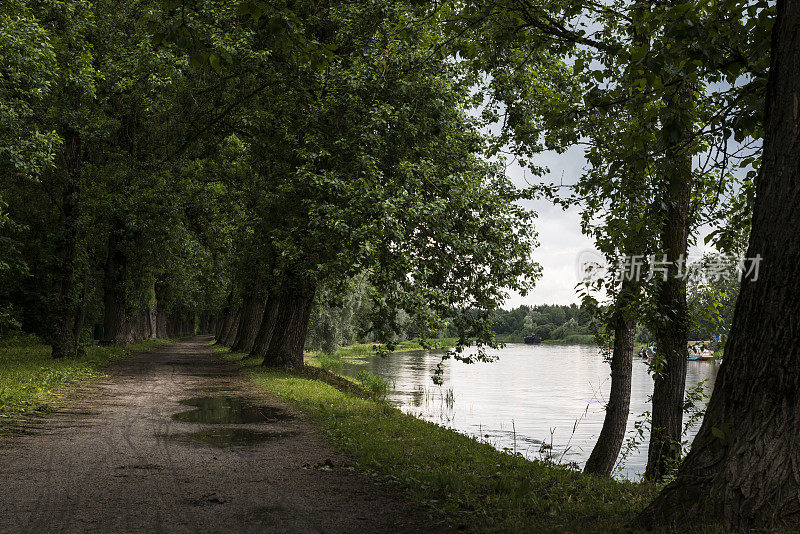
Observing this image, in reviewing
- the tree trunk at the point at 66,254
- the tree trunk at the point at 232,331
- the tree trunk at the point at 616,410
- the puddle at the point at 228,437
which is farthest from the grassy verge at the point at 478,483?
the tree trunk at the point at 232,331

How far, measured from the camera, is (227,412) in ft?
40.6

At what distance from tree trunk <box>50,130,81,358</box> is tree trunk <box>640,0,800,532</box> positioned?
66.9 ft

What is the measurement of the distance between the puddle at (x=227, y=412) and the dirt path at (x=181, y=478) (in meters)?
0.04

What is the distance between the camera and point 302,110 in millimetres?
17016

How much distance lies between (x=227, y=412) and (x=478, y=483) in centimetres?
708

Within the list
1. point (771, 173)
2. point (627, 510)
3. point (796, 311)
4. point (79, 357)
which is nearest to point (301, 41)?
point (771, 173)

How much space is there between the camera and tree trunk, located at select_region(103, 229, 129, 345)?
2880 centimetres

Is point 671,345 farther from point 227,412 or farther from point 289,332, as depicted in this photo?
point 289,332

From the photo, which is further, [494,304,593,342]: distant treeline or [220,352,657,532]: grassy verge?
[494,304,593,342]: distant treeline

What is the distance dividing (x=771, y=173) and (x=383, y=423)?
8221 mm

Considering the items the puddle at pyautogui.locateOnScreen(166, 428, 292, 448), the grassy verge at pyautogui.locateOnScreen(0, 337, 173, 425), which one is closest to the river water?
the puddle at pyautogui.locateOnScreen(166, 428, 292, 448)

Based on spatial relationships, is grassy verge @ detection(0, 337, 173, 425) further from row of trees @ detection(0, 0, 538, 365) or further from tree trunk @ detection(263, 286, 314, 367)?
tree trunk @ detection(263, 286, 314, 367)

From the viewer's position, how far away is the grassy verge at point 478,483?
17.8 ft

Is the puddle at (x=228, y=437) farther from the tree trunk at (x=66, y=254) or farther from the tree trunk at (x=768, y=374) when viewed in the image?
the tree trunk at (x=66, y=254)
